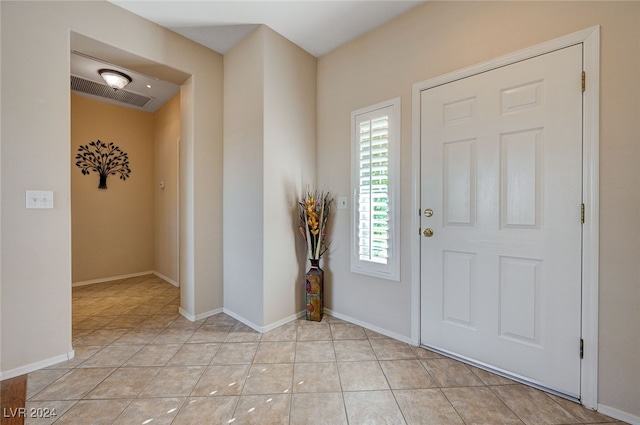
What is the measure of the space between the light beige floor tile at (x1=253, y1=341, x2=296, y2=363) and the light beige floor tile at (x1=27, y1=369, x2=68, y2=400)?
125 centimetres

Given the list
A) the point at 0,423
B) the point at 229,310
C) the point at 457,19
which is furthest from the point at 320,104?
the point at 0,423

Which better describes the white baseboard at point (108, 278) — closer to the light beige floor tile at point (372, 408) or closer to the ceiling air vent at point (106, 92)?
the ceiling air vent at point (106, 92)

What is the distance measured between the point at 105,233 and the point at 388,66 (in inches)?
178

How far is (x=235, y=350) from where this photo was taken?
6.87 ft

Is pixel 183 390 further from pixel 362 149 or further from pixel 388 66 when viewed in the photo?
pixel 388 66

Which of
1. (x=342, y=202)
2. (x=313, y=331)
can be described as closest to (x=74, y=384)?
(x=313, y=331)

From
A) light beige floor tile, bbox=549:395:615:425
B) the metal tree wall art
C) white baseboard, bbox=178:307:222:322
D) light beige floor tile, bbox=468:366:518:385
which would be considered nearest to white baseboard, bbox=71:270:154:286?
the metal tree wall art

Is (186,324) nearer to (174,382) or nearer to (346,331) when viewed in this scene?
(174,382)

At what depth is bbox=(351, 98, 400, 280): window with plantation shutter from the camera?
88.8 inches

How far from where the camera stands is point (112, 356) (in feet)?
6.52

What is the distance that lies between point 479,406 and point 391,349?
690 millimetres

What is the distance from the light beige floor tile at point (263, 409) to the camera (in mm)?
1386

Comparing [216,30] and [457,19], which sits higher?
[216,30]

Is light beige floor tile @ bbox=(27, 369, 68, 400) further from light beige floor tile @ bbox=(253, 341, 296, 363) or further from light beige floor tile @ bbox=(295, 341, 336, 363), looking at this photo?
light beige floor tile @ bbox=(295, 341, 336, 363)
